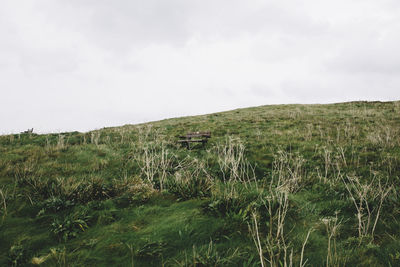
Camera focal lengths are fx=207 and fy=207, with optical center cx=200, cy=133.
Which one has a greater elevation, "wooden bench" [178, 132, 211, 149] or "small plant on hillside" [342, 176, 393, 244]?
"wooden bench" [178, 132, 211, 149]

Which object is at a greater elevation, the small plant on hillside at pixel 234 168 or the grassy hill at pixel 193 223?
the small plant on hillside at pixel 234 168

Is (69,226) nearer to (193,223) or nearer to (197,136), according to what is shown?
(193,223)

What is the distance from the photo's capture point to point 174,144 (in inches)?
368

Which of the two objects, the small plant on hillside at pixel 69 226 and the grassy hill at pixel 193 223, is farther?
the small plant on hillside at pixel 69 226

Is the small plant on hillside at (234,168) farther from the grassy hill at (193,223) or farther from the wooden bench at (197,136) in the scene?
the wooden bench at (197,136)

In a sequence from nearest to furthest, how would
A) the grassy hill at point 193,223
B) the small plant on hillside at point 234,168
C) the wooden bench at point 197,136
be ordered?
the grassy hill at point 193,223 → the small plant on hillside at point 234,168 → the wooden bench at point 197,136

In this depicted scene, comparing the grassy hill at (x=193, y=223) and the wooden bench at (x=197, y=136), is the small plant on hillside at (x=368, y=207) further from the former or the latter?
the wooden bench at (x=197, y=136)

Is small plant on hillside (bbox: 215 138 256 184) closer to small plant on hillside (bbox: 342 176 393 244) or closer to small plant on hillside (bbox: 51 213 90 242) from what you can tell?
small plant on hillside (bbox: 342 176 393 244)

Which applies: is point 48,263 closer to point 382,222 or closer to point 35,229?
point 35,229

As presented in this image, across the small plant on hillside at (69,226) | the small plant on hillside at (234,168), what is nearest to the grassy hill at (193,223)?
the small plant on hillside at (69,226)

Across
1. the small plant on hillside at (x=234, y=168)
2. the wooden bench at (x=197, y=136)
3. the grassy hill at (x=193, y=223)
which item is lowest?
the grassy hill at (x=193, y=223)

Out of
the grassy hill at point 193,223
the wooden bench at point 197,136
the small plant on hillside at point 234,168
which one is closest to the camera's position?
the grassy hill at point 193,223

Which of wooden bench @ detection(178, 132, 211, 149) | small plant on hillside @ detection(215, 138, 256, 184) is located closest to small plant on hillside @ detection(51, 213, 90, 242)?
small plant on hillside @ detection(215, 138, 256, 184)

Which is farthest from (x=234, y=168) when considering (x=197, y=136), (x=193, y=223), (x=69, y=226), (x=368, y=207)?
(x=197, y=136)
